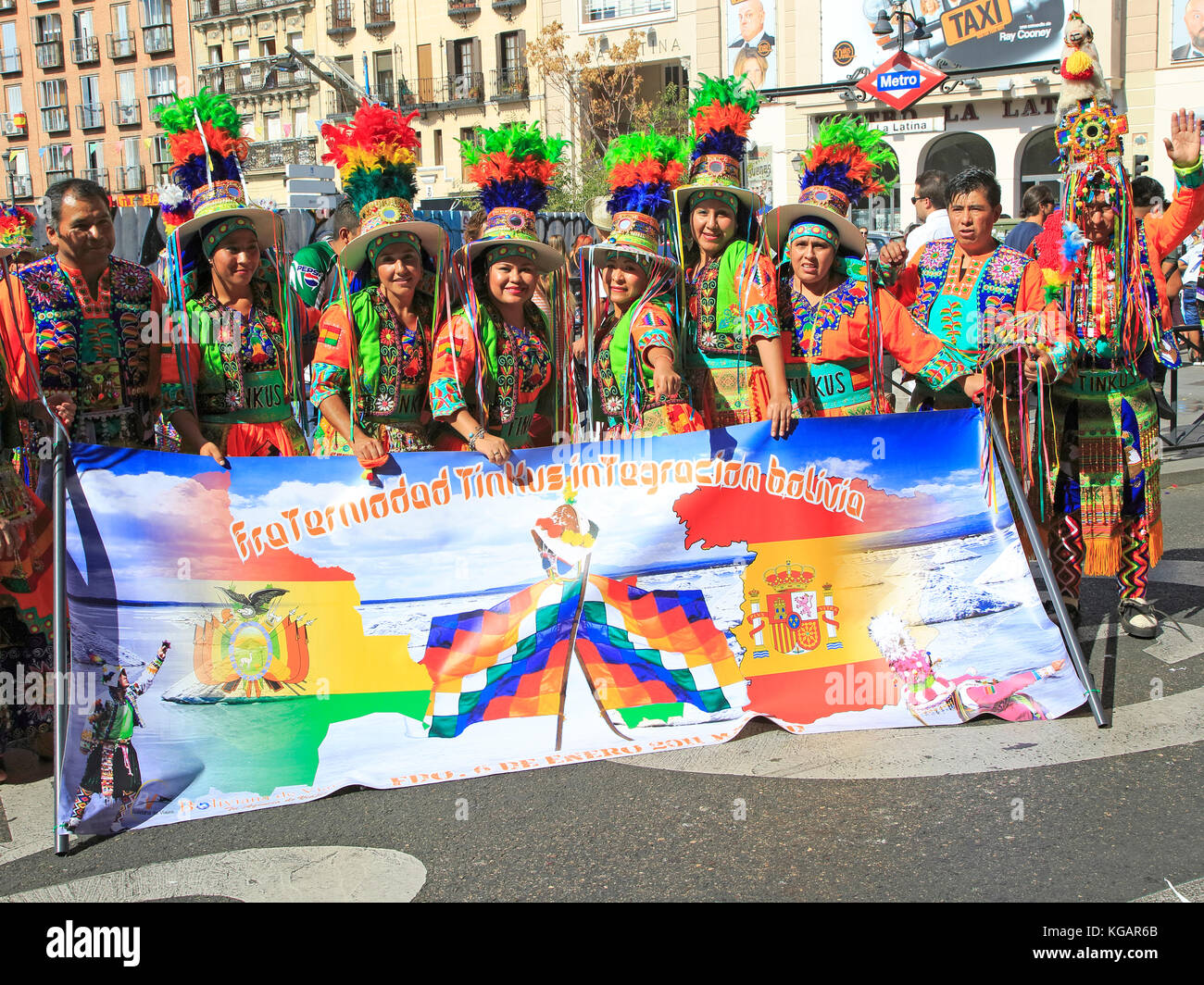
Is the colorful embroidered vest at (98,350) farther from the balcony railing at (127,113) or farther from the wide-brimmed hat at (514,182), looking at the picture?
the balcony railing at (127,113)

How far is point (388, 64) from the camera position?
133 feet

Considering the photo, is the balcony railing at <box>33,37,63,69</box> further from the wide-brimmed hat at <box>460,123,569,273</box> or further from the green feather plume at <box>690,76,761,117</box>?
the wide-brimmed hat at <box>460,123,569,273</box>

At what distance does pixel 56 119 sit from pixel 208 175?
→ 164 feet

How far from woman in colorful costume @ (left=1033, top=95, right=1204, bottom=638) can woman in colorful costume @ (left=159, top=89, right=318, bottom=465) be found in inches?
119

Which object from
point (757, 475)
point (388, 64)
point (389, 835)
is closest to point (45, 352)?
point (389, 835)

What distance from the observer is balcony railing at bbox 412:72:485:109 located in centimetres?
3853

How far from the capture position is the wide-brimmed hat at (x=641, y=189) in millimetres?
4430

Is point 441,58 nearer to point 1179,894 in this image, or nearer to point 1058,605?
point 1058,605

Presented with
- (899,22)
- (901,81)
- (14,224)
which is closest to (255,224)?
(14,224)

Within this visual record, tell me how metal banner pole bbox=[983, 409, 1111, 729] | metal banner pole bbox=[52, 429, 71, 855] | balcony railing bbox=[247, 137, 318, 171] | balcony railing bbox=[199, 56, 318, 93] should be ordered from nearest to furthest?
metal banner pole bbox=[52, 429, 71, 855] → metal banner pole bbox=[983, 409, 1111, 729] → balcony railing bbox=[247, 137, 318, 171] → balcony railing bbox=[199, 56, 318, 93]

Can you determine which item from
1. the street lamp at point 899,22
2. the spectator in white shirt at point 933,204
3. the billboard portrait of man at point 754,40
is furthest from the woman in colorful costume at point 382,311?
the billboard portrait of man at point 754,40

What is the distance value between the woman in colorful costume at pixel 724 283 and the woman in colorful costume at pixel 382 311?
41.3 inches

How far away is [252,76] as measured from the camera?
4372 centimetres

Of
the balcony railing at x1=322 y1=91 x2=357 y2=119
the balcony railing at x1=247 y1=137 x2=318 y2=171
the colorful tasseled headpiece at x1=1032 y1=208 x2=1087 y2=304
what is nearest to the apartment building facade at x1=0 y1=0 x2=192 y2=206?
the balcony railing at x1=247 y1=137 x2=318 y2=171
